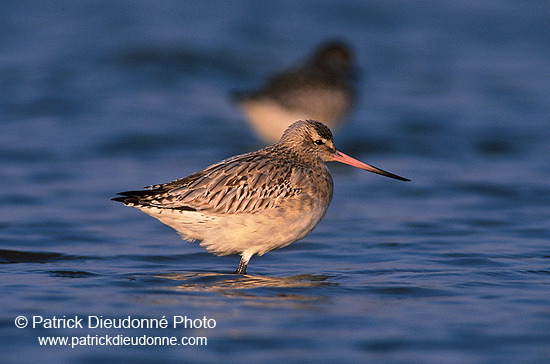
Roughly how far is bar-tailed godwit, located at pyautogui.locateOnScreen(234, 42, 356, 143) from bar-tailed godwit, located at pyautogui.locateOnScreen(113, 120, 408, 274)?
5494mm

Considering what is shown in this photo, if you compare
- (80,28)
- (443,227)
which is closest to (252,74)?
(80,28)

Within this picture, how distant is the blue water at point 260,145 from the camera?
6.27 metres

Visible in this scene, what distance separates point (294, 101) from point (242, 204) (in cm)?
600

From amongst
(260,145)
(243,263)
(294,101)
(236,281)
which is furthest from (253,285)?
(260,145)

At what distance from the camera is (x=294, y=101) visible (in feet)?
44.8

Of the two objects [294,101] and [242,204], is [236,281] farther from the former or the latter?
[294,101]

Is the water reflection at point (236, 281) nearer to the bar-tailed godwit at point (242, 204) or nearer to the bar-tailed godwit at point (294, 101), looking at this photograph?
the bar-tailed godwit at point (242, 204)

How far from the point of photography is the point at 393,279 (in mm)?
7691

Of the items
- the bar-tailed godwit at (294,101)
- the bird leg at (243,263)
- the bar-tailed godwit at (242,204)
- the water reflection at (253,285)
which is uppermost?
the bar-tailed godwit at (294,101)

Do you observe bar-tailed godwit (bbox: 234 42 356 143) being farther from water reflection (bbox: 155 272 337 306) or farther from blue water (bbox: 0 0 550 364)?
Answer: water reflection (bbox: 155 272 337 306)

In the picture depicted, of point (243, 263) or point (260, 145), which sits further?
point (260, 145)

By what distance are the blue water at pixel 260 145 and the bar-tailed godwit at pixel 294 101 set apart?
0.72 metres

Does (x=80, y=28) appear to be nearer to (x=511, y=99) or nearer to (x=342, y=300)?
(x=511, y=99)

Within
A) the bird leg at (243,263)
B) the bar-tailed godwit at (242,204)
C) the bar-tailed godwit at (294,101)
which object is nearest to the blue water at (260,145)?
the bird leg at (243,263)
